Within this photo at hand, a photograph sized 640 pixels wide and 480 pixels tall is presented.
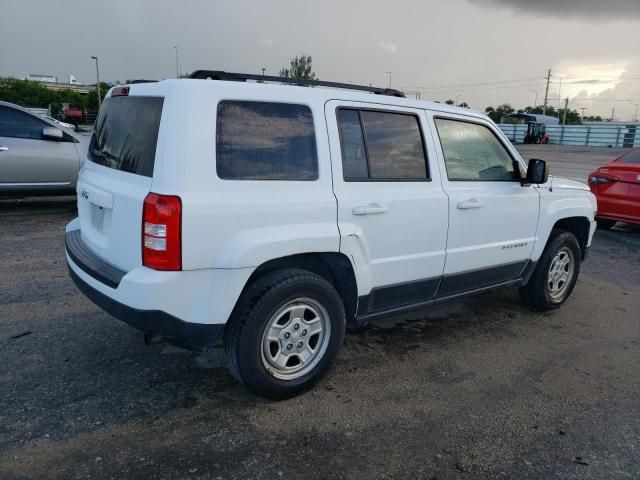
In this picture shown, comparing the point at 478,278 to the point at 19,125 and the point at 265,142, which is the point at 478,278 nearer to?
the point at 265,142

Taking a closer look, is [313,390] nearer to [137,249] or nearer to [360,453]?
[360,453]

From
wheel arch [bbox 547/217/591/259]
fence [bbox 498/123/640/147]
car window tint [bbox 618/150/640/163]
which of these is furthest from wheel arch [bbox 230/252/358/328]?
fence [bbox 498/123/640/147]

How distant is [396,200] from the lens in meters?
3.63

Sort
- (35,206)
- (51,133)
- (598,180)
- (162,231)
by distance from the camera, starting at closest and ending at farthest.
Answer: (162,231) < (51,133) < (598,180) < (35,206)

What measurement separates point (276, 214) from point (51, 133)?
682 cm

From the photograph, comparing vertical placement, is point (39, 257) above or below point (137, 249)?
below

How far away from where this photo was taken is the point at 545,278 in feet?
16.6

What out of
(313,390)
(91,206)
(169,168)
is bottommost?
(313,390)

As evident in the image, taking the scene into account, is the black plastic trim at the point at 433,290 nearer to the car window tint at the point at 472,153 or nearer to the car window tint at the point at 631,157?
the car window tint at the point at 472,153

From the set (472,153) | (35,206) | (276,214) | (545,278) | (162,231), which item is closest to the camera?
(162,231)

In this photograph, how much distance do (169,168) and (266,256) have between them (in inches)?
27.9

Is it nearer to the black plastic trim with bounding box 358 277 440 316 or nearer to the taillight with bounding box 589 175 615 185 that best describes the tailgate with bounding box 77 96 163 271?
the black plastic trim with bounding box 358 277 440 316

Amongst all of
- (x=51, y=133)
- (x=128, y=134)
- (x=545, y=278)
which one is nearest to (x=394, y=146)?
(x=128, y=134)

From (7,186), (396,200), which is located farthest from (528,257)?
(7,186)
